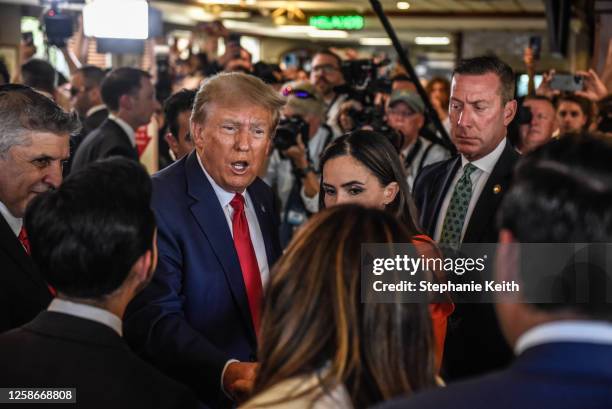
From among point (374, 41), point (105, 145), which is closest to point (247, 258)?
point (105, 145)

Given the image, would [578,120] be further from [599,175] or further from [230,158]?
[599,175]

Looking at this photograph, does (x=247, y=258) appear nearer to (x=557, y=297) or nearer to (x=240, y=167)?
(x=240, y=167)

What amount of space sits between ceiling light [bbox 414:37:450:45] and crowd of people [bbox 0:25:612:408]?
17.5 meters

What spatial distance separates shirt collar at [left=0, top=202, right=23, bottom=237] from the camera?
224cm

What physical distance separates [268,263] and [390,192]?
0.40 metres

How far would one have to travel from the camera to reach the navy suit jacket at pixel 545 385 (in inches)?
38.6

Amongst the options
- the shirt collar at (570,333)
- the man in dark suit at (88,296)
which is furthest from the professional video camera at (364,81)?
the shirt collar at (570,333)

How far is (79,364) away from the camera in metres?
1.46

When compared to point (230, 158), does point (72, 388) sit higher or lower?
lower

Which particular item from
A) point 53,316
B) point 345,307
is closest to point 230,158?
point 53,316

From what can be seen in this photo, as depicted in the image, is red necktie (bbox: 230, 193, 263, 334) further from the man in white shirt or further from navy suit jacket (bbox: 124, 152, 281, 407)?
the man in white shirt

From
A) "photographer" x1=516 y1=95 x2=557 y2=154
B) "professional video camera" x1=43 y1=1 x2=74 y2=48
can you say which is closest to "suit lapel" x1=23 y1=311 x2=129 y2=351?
"photographer" x1=516 y1=95 x2=557 y2=154

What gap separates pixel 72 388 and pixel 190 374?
71cm

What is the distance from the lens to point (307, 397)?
127 cm
